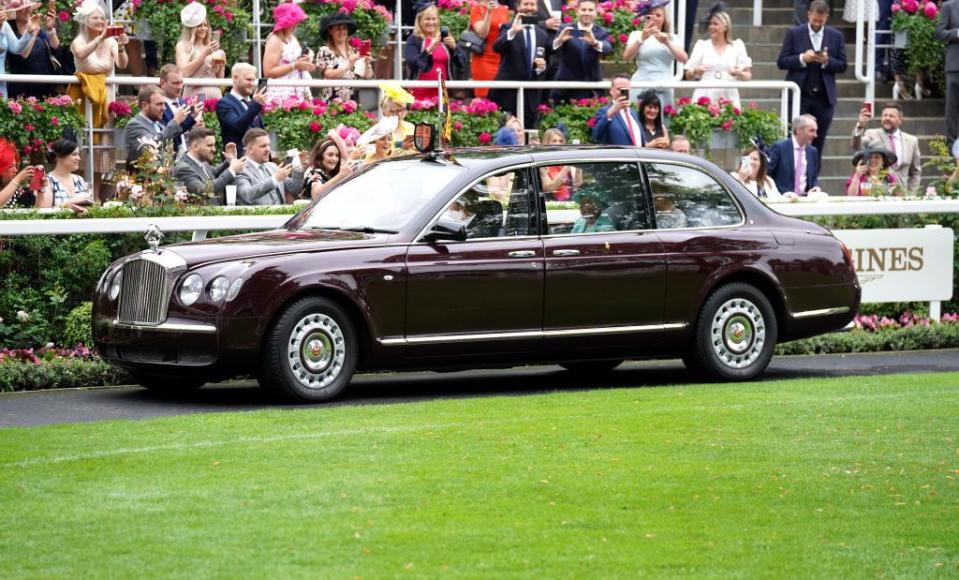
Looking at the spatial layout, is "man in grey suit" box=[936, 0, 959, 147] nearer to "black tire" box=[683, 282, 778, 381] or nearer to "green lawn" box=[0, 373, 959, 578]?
"black tire" box=[683, 282, 778, 381]

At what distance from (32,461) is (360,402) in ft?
11.3

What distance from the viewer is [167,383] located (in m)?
13.9

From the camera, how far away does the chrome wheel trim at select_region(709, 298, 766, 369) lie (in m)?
14.5

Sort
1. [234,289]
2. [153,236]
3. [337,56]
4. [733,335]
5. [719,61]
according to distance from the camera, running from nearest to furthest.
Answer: [234,289] < [153,236] < [733,335] < [337,56] < [719,61]

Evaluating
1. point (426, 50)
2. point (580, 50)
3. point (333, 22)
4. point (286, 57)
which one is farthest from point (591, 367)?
point (580, 50)

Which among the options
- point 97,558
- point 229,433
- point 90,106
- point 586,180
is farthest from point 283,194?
point 97,558

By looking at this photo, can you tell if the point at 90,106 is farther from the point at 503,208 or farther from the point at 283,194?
the point at 503,208

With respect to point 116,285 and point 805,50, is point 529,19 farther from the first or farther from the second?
point 116,285

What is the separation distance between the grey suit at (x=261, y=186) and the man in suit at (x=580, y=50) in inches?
196

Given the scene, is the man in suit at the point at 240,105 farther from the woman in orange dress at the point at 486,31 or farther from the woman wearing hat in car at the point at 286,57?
the woman in orange dress at the point at 486,31

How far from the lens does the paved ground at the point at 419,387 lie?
1283 centimetres

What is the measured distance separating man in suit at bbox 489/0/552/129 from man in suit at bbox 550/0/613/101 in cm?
24

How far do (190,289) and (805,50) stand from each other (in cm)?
1243

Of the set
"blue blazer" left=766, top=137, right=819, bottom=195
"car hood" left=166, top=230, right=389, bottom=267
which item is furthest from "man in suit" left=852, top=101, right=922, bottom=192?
"car hood" left=166, top=230, right=389, bottom=267
